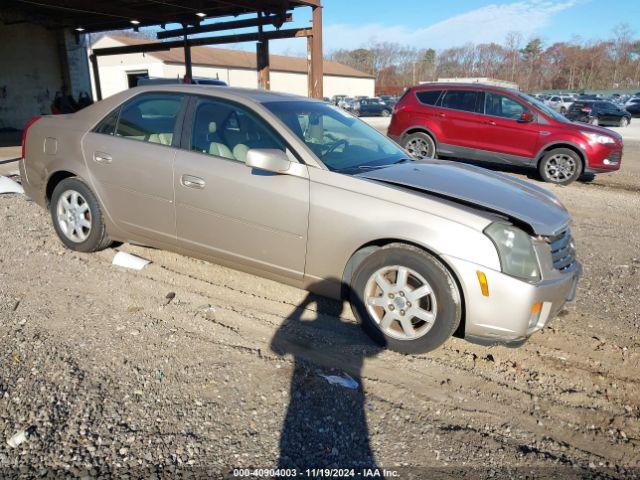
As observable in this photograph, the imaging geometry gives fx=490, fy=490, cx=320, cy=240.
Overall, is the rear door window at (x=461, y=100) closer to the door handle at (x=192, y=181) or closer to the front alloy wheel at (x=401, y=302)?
the door handle at (x=192, y=181)

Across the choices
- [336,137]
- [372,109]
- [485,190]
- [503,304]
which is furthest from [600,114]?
[503,304]

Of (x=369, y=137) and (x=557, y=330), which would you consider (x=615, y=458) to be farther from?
(x=369, y=137)

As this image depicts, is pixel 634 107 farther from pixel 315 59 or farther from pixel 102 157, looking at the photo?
pixel 102 157

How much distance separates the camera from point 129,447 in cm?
237

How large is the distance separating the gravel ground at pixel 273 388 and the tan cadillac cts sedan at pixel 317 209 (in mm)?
323

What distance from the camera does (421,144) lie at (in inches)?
424

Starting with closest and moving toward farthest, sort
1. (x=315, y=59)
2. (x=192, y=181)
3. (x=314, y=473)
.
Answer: (x=314, y=473)
(x=192, y=181)
(x=315, y=59)

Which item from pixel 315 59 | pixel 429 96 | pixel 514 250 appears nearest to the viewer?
pixel 514 250

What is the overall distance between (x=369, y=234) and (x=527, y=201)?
3.80 feet

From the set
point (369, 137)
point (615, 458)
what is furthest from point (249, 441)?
point (369, 137)

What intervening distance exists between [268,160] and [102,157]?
1.90 m

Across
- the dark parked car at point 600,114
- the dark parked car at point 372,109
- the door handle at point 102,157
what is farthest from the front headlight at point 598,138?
the dark parked car at point 372,109

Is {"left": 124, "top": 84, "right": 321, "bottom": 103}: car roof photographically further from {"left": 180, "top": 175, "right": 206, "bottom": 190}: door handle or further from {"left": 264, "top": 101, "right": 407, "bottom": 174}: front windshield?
{"left": 180, "top": 175, "right": 206, "bottom": 190}: door handle

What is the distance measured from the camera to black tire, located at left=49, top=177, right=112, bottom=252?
4527mm
